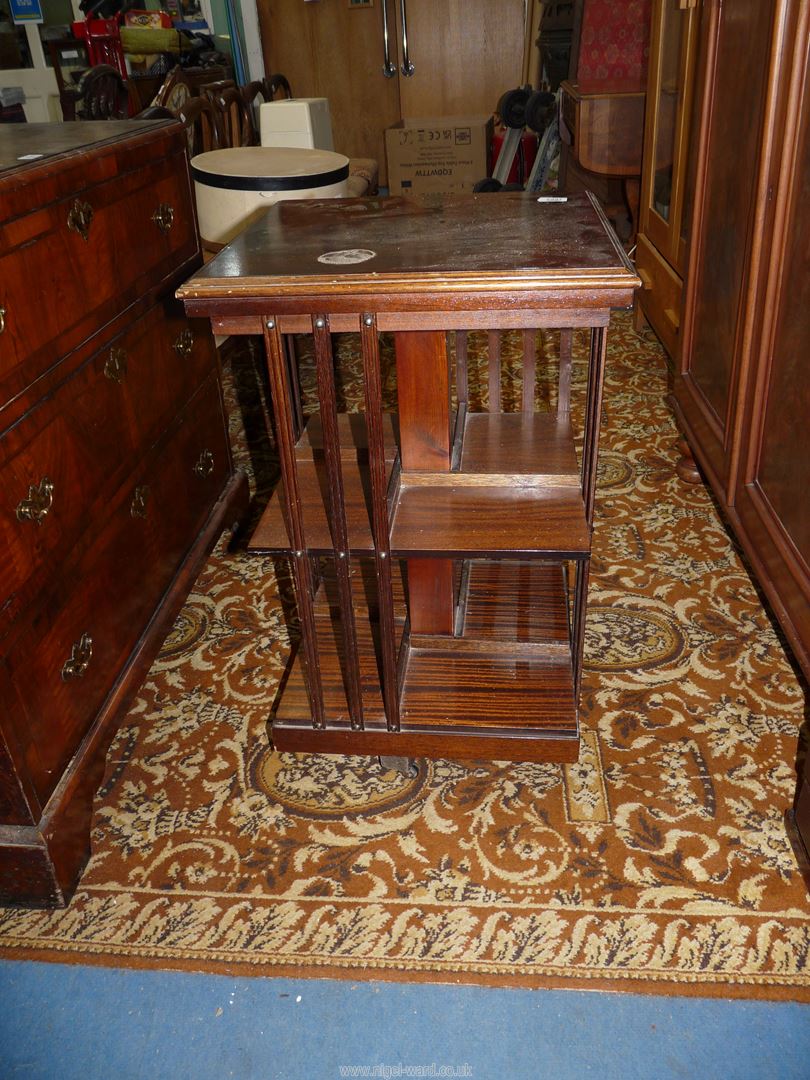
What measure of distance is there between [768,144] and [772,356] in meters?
0.38

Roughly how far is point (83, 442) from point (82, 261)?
31cm

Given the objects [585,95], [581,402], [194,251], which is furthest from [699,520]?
[585,95]

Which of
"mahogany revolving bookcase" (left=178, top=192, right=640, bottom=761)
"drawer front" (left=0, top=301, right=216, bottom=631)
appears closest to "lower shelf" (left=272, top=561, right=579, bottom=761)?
"mahogany revolving bookcase" (left=178, top=192, right=640, bottom=761)

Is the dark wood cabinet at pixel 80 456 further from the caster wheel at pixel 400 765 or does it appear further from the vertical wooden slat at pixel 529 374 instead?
the vertical wooden slat at pixel 529 374

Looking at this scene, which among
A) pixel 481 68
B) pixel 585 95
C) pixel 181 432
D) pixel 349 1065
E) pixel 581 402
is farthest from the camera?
pixel 481 68

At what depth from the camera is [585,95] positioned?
11.3 feet

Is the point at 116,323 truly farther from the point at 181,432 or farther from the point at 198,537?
the point at 198,537

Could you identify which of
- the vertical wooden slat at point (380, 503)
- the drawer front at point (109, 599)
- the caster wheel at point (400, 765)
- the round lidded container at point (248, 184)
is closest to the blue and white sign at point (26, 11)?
the round lidded container at point (248, 184)

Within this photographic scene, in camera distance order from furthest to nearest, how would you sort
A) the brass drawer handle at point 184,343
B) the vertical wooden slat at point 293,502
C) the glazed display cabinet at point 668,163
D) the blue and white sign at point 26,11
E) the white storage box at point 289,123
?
the blue and white sign at point 26,11 → the white storage box at point 289,123 → the glazed display cabinet at point 668,163 → the brass drawer handle at point 184,343 → the vertical wooden slat at point 293,502

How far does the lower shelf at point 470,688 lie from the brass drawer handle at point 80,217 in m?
0.83

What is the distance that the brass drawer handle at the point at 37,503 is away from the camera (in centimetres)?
127

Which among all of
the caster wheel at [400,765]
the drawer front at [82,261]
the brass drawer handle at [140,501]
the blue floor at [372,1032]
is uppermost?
the drawer front at [82,261]

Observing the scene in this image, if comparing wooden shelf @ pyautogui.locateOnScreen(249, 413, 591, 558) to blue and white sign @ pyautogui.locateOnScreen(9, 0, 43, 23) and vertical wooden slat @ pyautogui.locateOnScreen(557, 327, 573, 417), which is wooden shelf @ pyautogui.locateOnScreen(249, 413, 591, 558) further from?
blue and white sign @ pyautogui.locateOnScreen(9, 0, 43, 23)

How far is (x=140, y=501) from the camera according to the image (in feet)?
5.66
